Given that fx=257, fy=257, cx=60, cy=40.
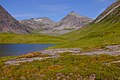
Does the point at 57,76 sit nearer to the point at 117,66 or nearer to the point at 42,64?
the point at 42,64

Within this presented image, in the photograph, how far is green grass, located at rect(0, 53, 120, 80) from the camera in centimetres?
2877

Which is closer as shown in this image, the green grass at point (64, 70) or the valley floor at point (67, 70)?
the valley floor at point (67, 70)

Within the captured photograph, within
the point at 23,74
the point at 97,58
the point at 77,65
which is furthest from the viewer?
the point at 97,58

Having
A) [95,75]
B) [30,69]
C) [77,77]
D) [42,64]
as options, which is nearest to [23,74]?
[30,69]

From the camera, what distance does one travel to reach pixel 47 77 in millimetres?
28797

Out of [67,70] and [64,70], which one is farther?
[64,70]

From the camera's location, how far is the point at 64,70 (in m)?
29.9

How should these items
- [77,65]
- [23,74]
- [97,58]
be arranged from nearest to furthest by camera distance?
1. [23,74]
2. [77,65]
3. [97,58]

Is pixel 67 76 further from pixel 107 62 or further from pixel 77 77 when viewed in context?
pixel 107 62

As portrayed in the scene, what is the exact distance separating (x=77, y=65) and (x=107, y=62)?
440cm

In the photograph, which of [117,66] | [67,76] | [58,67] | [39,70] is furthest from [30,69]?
[117,66]

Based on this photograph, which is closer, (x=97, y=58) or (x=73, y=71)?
(x=73, y=71)

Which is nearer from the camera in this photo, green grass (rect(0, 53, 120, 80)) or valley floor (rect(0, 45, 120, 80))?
valley floor (rect(0, 45, 120, 80))

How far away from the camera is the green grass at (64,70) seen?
94.4ft
